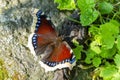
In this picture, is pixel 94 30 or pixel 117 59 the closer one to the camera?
pixel 117 59

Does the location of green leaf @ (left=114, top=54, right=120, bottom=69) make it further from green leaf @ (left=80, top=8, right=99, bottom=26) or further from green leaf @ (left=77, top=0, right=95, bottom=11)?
green leaf @ (left=77, top=0, right=95, bottom=11)

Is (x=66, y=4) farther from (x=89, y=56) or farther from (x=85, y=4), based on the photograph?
(x=89, y=56)

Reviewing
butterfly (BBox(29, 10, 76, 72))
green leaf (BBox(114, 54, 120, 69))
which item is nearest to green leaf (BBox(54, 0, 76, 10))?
butterfly (BBox(29, 10, 76, 72))

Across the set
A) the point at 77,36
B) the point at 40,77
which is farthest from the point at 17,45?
the point at 77,36

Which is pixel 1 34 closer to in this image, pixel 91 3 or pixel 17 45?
pixel 17 45

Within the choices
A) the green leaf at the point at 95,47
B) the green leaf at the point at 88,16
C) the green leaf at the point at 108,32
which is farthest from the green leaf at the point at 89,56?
the green leaf at the point at 88,16

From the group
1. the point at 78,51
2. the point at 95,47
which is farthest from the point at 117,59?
the point at 78,51
